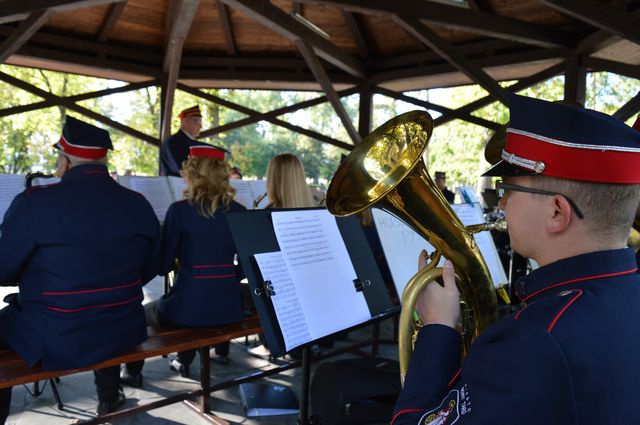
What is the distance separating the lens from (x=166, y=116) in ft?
26.3

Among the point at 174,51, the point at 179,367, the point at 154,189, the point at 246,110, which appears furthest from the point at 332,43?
the point at 179,367

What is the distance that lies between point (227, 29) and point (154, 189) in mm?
4671

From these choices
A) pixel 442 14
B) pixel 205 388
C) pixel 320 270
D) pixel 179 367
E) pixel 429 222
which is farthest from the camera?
pixel 442 14

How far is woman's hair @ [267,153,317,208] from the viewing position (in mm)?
3406

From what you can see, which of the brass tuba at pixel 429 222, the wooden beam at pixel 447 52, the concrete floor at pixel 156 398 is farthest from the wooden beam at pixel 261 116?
the brass tuba at pixel 429 222

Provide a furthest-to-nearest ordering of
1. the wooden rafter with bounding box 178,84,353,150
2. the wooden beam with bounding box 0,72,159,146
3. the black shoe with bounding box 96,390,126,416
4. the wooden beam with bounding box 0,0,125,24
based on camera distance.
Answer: the wooden rafter with bounding box 178,84,353,150
the wooden beam with bounding box 0,72,159,146
the wooden beam with bounding box 0,0,125,24
the black shoe with bounding box 96,390,126,416

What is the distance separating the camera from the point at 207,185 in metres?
3.11

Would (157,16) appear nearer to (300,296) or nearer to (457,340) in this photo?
(300,296)

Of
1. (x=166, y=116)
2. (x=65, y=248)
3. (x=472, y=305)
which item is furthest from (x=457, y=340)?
(x=166, y=116)

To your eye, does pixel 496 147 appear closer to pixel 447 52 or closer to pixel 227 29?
pixel 447 52

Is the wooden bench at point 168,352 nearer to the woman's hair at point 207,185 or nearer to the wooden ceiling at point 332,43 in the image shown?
the woman's hair at point 207,185

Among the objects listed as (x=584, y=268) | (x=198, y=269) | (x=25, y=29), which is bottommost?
(x=198, y=269)

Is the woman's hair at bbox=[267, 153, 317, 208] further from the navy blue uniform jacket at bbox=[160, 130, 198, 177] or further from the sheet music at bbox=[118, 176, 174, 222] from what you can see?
the navy blue uniform jacket at bbox=[160, 130, 198, 177]

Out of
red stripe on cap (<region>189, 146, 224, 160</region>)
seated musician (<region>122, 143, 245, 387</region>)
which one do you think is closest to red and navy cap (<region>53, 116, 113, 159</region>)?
seated musician (<region>122, 143, 245, 387</region>)
